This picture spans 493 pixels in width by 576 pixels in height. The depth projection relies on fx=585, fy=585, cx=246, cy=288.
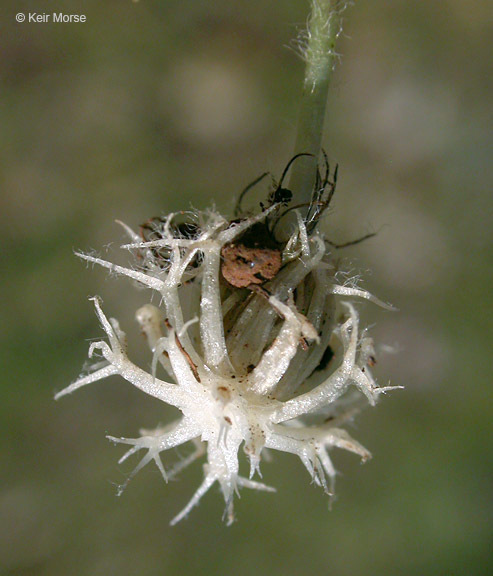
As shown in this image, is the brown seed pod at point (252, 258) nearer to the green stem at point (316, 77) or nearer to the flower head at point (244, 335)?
the flower head at point (244, 335)

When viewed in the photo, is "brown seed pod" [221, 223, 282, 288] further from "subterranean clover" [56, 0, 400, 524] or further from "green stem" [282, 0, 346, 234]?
"green stem" [282, 0, 346, 234]

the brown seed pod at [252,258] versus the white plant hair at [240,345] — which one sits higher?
the brown seed pod at [252,258]

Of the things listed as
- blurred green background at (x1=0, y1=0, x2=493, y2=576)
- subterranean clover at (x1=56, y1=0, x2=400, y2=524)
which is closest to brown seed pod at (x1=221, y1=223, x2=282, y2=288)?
subterranean clover at (x1=56, y1=0, x2=400, y2=524)

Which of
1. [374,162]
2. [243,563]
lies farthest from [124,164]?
[243,563]

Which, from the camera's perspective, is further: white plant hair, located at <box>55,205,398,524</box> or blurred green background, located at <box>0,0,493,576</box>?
blurred green background, located at <box>0,0,493,576</box>

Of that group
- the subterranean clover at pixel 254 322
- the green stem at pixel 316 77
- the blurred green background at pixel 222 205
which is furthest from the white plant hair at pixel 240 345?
the blurred green background at pixel 222 205

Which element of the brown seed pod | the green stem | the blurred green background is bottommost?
the blurred green background
